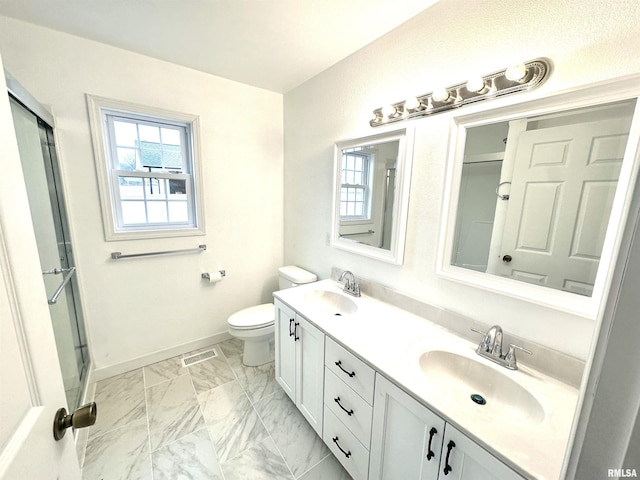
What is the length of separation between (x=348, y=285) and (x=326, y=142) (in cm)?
111

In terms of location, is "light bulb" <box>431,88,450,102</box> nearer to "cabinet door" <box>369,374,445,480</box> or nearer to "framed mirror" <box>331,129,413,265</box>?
"framed mirror" <box>331,129,413,265</box>

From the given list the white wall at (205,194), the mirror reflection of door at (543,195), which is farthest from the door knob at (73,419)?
the white wall at (205,194)

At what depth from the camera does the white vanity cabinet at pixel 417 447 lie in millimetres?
753

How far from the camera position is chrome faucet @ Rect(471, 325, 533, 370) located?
1033 mm

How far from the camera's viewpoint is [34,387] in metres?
0.49

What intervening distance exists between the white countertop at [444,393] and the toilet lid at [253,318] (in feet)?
1.80

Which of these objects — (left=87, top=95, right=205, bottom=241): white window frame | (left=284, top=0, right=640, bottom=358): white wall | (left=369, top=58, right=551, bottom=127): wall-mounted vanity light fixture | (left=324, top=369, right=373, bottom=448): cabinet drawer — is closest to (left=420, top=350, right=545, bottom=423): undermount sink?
(left=284, top=0, right=640, bottom=358): white wall

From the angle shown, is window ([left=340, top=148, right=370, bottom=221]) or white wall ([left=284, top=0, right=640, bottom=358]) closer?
white wall ([left=284, top=0, right=640, bottom=358])

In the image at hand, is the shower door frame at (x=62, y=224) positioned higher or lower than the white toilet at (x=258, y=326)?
higher

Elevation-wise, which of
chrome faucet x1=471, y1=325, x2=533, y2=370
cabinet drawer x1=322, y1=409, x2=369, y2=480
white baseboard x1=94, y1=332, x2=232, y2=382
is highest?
chrome faucet x1=471, y1=325, x2=533, y2=370

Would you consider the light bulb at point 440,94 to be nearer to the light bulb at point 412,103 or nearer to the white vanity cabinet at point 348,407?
the light bulb at point 412,103

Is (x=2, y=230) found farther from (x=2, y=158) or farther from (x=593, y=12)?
(x=593, y=12)

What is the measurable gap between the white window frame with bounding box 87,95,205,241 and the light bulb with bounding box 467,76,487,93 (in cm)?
191

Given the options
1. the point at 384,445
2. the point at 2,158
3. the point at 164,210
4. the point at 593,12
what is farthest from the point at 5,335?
the point at 164,210
